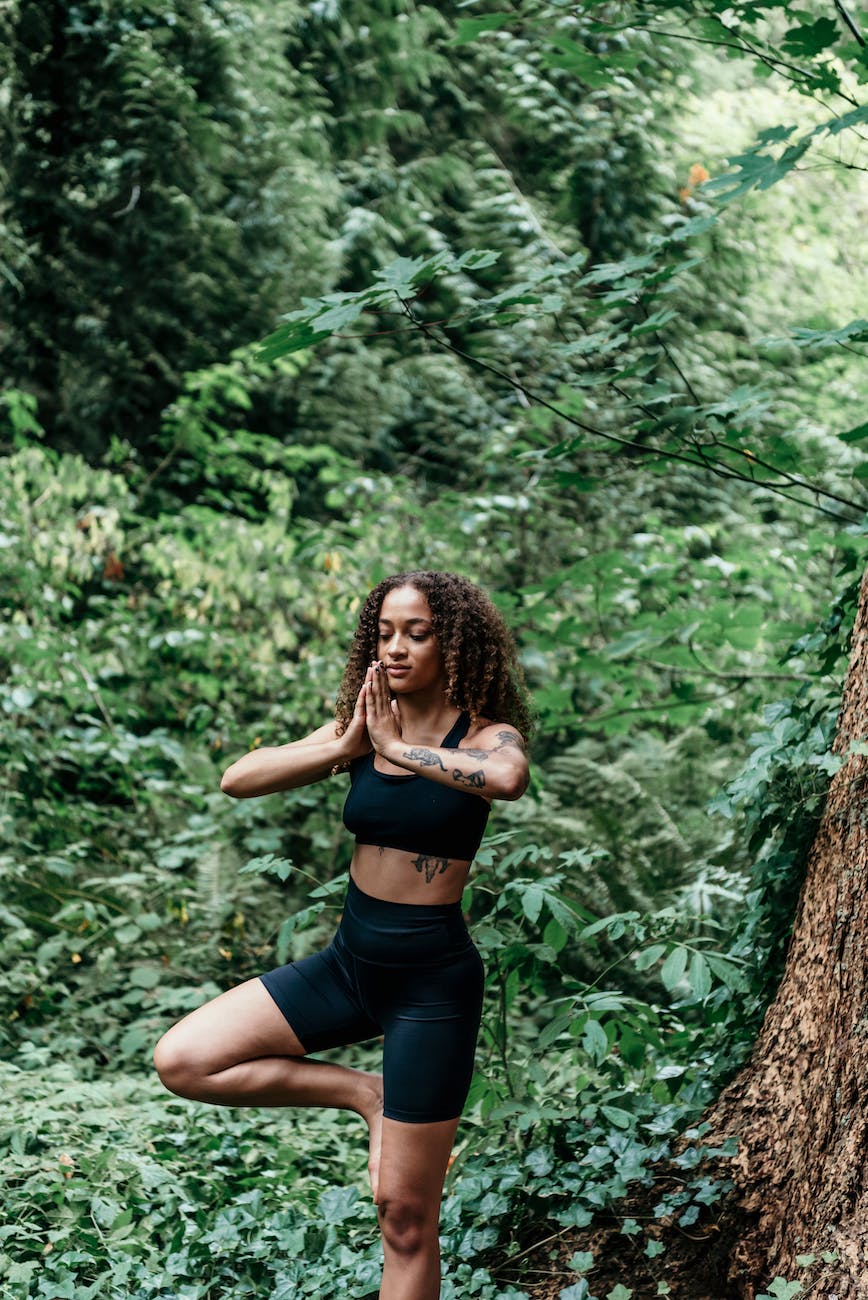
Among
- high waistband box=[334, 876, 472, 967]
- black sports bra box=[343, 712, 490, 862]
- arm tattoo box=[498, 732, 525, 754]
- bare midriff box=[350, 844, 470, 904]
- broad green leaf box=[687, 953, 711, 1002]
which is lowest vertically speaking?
broad green leaf box=[687, 953, 711, 1002]

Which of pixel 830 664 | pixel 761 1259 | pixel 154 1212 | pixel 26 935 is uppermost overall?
pixel 830 664

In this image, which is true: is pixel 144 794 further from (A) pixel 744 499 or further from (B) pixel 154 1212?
(A) pixel 744 499

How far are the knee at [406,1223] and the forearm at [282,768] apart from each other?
906 mm

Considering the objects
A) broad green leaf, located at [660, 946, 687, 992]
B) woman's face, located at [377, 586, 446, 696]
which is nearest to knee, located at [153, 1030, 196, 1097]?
woman's face, located at [377, 586, 446, 696]

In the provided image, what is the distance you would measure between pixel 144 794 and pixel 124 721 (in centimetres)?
79

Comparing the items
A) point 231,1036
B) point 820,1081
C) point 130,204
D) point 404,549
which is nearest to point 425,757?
point 231,1036

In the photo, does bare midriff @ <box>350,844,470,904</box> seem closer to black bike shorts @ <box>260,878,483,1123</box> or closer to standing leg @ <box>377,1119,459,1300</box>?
black bike shorts @ <box>260,878,483,1123</box>

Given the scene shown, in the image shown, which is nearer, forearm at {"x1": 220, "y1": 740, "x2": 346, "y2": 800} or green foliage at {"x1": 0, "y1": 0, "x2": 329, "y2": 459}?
forearm at {"x1": 220, "y1": 740, "x2": 346, "y2": 800}

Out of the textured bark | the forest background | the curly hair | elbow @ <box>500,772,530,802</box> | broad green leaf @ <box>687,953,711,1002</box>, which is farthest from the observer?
the forest background

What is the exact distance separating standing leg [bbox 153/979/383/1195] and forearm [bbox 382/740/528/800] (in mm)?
710

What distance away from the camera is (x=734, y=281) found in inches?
409

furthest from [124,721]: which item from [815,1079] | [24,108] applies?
[815,1079]

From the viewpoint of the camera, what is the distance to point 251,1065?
108 inches

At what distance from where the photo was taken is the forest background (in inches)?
127
